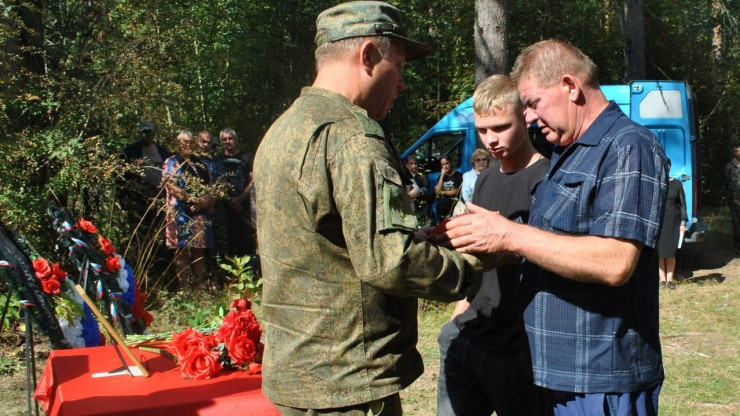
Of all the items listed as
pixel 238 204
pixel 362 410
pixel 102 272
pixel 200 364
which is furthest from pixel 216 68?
pixel 362 410

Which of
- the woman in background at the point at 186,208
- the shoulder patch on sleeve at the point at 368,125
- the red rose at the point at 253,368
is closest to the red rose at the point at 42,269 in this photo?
the red rose at the point at 253,368

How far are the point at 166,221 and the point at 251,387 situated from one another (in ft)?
13.5

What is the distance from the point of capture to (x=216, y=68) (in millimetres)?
15984

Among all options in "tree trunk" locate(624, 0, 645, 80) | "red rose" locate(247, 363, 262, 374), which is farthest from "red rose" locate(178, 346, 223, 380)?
"tree trunk" locate(624, 0, 645, 80)

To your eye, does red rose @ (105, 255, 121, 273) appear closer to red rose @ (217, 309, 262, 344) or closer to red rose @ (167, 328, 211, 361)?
red rose @ (167, 328, 211, 361)

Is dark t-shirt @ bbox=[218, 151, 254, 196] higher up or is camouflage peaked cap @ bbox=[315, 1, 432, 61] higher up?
camouflage peaked cap @ bbox=[315, 1, 432, 61]

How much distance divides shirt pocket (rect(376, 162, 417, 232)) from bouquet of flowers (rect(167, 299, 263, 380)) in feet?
4.89

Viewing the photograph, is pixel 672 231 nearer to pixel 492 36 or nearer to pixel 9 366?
pixel 492 36

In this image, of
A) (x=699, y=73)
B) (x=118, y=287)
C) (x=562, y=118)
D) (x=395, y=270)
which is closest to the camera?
(x=395, y=270)

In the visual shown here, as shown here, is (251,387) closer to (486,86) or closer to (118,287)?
(118,287)

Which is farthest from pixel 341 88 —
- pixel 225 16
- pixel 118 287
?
pixel 225 16

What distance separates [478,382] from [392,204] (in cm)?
141

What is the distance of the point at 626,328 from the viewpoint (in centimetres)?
220

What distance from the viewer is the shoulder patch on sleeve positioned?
1.99m
